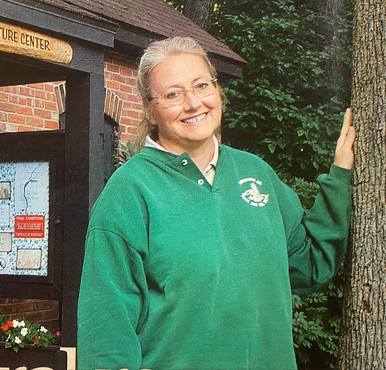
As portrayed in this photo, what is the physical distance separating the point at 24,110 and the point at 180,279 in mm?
2657

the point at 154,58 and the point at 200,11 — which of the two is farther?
the point at 200,11

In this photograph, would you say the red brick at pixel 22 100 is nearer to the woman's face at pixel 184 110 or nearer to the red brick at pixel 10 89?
the red brick at pixel 10 89

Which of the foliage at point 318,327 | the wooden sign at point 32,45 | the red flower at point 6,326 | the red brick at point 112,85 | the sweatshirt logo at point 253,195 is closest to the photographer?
the sweatshirt logo at point 253,195

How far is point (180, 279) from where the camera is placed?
4.79ft

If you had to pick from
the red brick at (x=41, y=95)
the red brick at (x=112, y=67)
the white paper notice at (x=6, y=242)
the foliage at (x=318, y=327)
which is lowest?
the foliage at (x=318, y=327)

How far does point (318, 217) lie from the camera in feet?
5.65

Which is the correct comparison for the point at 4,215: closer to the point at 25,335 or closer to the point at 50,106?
the point at 25,335

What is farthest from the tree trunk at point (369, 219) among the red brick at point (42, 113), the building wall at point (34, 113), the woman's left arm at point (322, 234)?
the red brick at point (42, 113)

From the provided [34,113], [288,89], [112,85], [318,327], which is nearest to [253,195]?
[318,327]

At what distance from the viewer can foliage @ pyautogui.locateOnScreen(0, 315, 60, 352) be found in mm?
3036

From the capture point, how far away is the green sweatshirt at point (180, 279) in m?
1.46

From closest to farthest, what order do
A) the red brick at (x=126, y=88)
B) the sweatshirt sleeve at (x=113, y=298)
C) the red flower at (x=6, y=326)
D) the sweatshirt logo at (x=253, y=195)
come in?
the sweatshirt sleeve at (x=113, y=298), the sweatshirt logo at (x=253, y=195), the red flower at (x=6, y=326), the red brick at (x=126, y=88)

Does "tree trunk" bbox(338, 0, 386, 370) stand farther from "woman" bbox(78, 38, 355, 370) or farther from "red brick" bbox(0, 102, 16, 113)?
"red brick" bbox(0, 102, 16, 113)

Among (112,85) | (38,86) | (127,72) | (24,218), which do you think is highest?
(127,72)
